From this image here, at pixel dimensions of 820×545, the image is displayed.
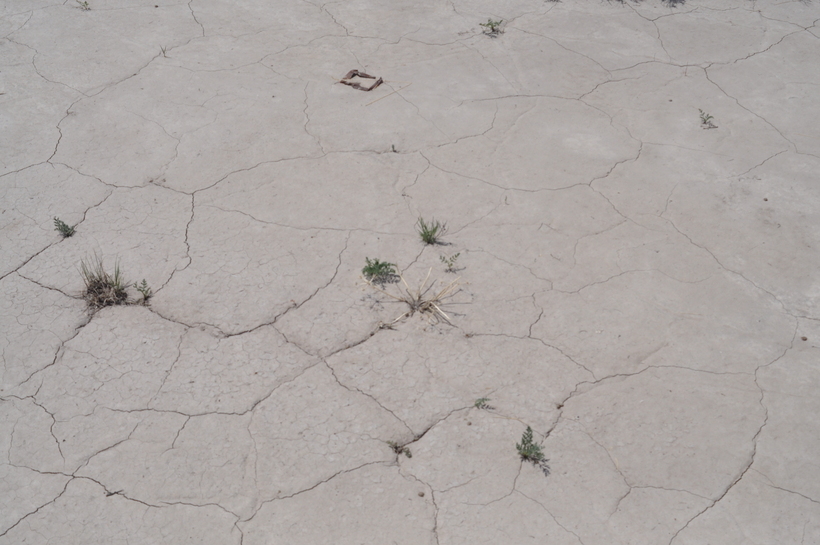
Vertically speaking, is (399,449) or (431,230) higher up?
(431,230)

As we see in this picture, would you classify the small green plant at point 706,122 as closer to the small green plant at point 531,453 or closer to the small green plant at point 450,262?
the small green plant at point 450,262

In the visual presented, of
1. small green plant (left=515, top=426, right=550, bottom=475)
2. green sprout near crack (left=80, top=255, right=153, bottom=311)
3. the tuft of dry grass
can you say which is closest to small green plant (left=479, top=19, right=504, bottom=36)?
the tuft of dry grass

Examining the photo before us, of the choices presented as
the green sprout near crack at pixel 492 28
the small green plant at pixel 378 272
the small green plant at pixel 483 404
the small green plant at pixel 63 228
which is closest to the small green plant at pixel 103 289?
the small green plant at pixel 63 228

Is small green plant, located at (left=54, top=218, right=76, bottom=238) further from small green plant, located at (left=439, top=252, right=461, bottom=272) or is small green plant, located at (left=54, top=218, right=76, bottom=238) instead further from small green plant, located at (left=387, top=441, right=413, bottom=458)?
small green plant, located at (left=387, top=441, right=413, bottom=458)

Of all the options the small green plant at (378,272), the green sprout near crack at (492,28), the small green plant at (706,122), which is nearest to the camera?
the small green plant at (378,272)

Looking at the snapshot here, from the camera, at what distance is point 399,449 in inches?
120

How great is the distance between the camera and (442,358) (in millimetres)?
3432

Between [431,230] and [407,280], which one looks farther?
[431,230]

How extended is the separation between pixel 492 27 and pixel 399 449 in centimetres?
424

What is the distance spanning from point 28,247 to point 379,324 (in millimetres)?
2137

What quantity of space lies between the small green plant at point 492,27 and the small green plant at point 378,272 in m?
3.10

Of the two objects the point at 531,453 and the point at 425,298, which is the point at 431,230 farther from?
the point at 531,453

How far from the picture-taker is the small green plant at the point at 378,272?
149 inches

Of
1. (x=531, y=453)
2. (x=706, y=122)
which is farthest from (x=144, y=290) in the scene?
(x=706, y=122)
